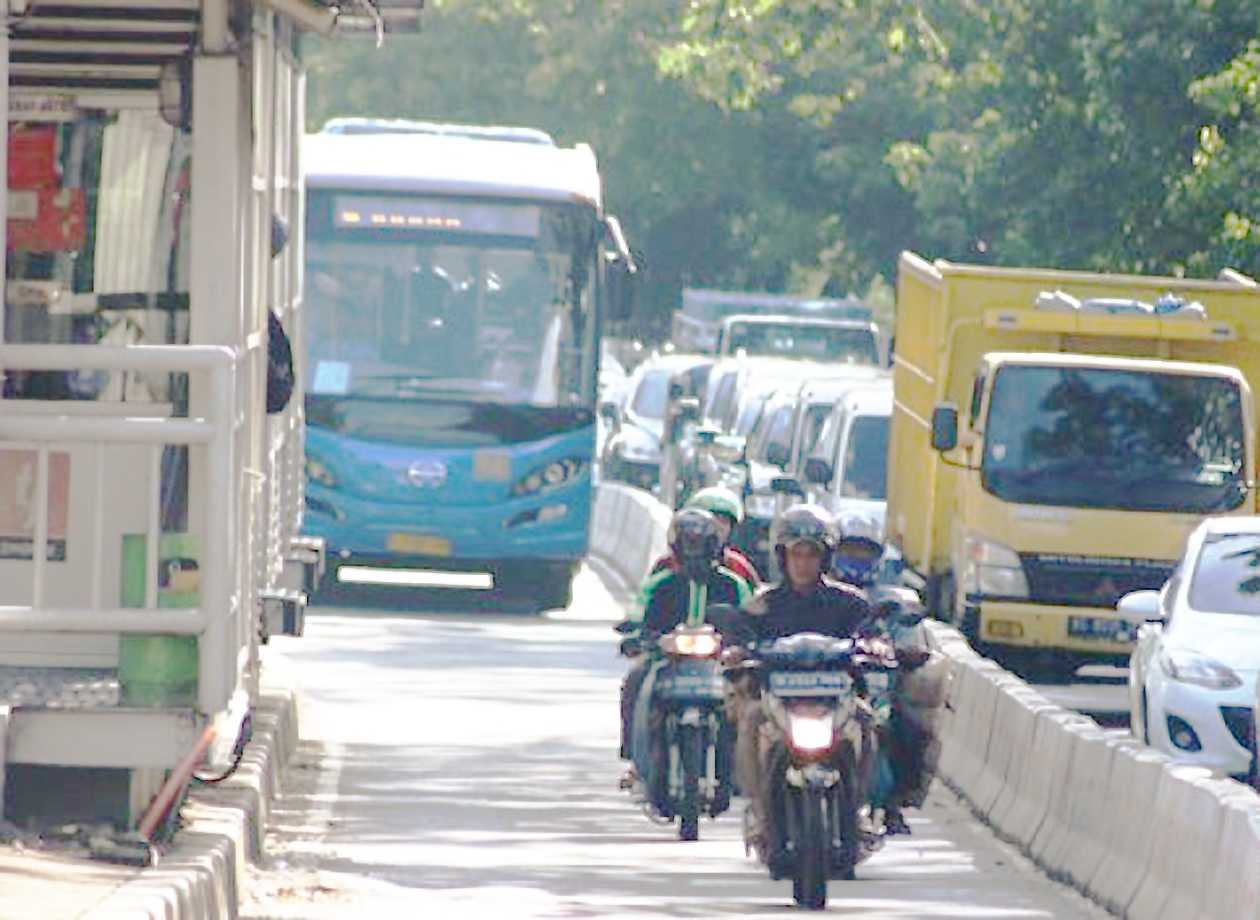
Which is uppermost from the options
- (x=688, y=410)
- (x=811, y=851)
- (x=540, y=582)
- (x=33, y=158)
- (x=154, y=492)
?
(x=33, y=158)

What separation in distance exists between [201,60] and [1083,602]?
1245cm

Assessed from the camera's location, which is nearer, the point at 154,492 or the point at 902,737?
the point at 154,492

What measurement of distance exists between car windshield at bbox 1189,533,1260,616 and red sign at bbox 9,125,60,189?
7470mm

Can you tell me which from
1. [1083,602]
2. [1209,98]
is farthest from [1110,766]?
[1209,98]

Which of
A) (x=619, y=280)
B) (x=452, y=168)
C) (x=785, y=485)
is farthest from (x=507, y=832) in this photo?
(x=785, y=485)

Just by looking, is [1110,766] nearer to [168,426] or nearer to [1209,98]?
[168,426]

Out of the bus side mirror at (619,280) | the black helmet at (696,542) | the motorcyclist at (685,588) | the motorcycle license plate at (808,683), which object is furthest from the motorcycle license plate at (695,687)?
the bus side mirror at (619,280)

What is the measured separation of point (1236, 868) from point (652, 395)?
3930 centimetres

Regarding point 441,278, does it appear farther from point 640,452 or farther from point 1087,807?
point 640,452

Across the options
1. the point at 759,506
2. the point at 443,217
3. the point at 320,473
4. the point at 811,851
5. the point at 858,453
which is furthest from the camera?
the point at 759,506

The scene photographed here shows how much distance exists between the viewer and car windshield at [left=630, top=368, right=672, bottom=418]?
50.3 meters

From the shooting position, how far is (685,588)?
52.2ft

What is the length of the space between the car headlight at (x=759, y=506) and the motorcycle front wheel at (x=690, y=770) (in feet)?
59.3

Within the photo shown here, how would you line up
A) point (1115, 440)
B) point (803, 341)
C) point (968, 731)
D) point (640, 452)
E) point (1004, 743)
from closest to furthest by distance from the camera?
point (1004, 743)
point (968, 731)
point (1115, 440)
point (640, 452)
point (803, 341)
